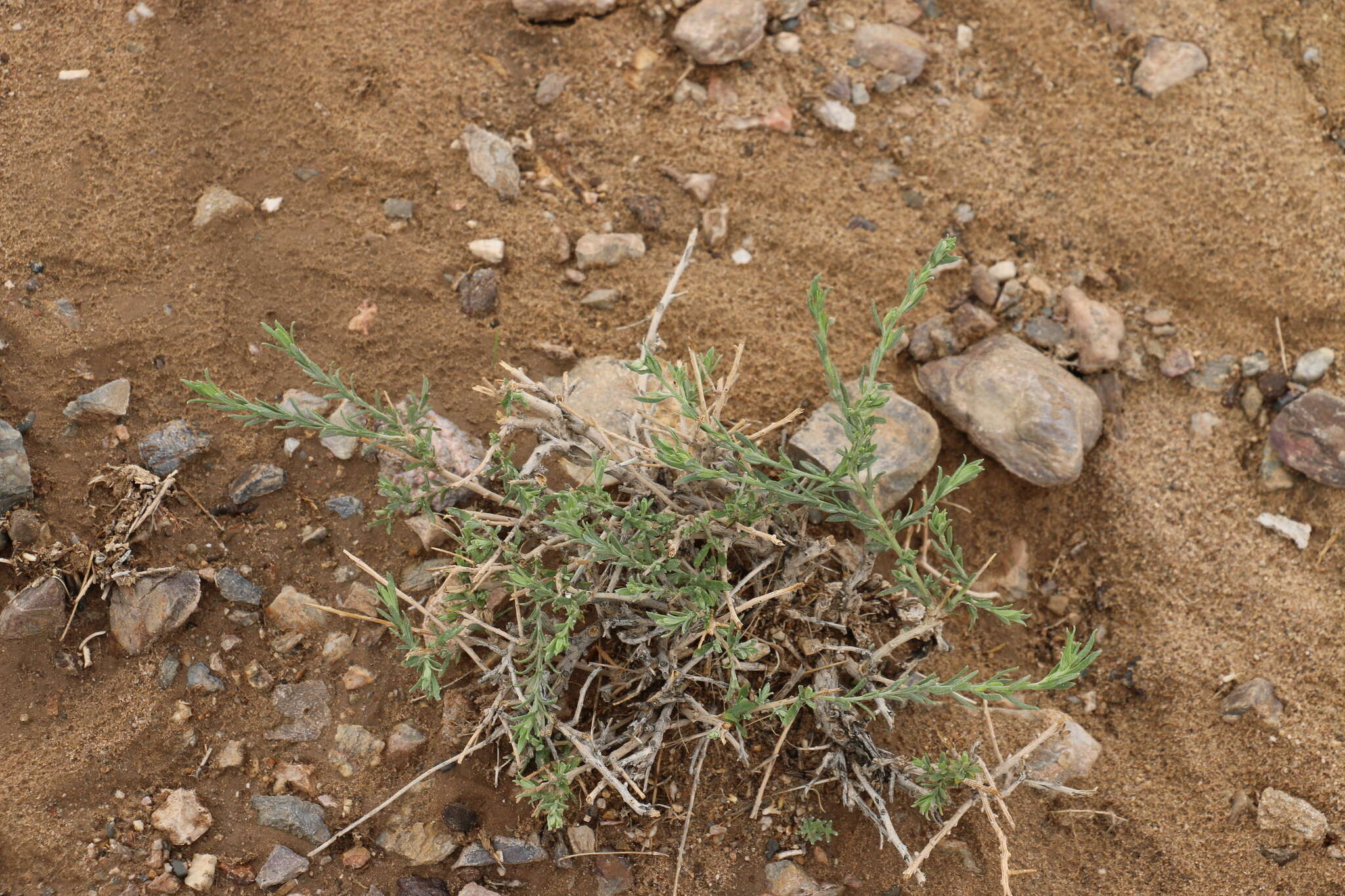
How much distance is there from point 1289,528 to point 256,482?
10.2 feet

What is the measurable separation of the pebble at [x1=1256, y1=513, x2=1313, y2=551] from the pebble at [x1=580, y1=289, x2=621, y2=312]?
213 cm

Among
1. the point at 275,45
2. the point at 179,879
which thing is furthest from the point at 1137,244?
the point at 179,879

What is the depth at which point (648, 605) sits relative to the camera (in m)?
2.41

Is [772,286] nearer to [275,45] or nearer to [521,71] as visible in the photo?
[521,71]

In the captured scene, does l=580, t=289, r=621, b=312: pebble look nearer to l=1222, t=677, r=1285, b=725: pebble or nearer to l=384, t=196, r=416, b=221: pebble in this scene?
l=384, t=196, r=416, b=221: pebble

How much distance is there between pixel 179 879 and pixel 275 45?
250cm

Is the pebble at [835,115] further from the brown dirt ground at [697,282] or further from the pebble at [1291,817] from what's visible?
the pebble at [1291,817]

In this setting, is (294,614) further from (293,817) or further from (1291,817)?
(1291,817)

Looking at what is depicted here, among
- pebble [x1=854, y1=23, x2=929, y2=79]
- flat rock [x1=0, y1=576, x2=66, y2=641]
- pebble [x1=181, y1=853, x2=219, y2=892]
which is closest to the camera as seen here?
pebble [x1=181, y1=853, x2=219, y2=892]

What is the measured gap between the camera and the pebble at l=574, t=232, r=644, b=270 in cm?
296

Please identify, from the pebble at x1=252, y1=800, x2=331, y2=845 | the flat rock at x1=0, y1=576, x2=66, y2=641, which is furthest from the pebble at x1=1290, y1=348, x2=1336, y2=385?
the flat rock at x1=0, y1=576, x2=66, y2=641

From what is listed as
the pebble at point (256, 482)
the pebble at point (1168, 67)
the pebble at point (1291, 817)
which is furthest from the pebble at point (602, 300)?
the pebble at point (1291, 817)

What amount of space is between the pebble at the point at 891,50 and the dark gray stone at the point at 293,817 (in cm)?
292

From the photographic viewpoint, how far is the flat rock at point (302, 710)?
247 cm
